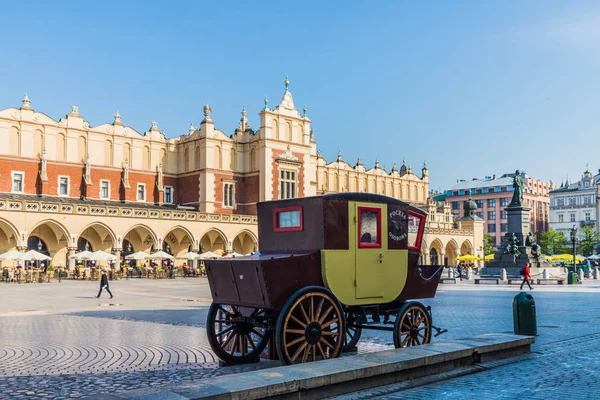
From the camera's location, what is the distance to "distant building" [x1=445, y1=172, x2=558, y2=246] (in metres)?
106

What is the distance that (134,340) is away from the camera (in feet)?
38.5

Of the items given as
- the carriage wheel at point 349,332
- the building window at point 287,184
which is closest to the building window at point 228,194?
the building window at point 287,184

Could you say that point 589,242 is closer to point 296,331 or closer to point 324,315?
point 324,315

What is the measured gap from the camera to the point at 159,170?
54438mm

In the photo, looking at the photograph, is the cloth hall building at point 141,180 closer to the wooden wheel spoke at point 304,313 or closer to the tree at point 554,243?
the wooden wheel spoke at point 304,313

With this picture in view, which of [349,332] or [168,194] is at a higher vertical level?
[168,194]

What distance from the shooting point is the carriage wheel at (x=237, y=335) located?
28.6 ft

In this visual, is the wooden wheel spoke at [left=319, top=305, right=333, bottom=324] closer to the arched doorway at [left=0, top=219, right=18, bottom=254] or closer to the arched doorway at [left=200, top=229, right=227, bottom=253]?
the arched doorway at [left=0, top=219, right=18, bottom=254]

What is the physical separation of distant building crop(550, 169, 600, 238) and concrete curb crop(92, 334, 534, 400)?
332ft

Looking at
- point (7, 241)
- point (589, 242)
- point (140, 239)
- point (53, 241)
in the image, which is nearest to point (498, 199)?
point (589, 242)

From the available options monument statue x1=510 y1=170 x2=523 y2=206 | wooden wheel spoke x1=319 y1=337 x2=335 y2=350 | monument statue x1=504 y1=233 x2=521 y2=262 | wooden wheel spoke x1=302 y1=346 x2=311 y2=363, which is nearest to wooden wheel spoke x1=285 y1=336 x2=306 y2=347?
wooden wheel spoke x1=302 y1=346 x2=311 y2=363

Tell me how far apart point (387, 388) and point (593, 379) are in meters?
2.53

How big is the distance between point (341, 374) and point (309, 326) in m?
1.03

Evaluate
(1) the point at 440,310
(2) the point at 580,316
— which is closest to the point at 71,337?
(1) the point at 440,310
